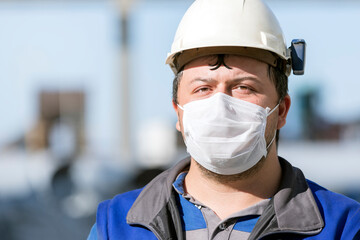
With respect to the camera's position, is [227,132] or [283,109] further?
[283,109]

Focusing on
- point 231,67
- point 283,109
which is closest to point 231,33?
point 231,67

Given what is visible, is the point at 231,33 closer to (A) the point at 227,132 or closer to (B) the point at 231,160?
(A) the point at 227,132

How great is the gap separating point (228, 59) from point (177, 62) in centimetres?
31

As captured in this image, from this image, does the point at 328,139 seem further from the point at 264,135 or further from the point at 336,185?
the point at 264,135

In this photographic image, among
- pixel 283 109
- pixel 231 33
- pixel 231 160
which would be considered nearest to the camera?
pixel 231 160

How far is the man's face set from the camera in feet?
8.43

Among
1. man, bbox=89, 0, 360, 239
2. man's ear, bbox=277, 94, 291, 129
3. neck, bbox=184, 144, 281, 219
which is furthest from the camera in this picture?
man's ear, bbox=277, 94, 291, 129

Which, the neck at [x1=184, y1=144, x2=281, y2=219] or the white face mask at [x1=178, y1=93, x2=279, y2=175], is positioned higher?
the white face mask at [x1=178, y1=93, x2=279, y2=175]

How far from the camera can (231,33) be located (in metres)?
2.64

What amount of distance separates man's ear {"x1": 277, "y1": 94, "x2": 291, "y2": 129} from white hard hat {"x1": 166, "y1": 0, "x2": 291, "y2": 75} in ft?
0.44

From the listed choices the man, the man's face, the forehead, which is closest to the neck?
the man

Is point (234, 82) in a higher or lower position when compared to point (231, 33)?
lower

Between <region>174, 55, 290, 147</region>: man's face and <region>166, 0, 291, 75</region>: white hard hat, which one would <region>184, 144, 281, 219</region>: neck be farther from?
<region>166, 0, 291, 75</region>: white hard hat

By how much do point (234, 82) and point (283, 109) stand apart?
1.08 ft
